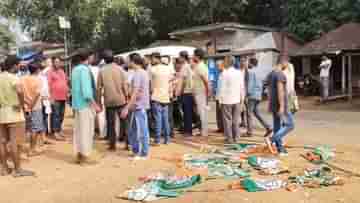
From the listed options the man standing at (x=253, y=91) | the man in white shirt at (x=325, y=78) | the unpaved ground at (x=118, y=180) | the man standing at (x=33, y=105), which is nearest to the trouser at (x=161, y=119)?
the unpaved ground at (x=118, y=180)

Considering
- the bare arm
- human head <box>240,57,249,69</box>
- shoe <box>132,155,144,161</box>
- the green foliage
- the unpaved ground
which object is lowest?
the unpaved ground

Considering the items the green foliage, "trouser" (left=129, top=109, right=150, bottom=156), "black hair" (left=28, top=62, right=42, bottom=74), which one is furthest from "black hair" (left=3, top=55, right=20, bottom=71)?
the green foliage

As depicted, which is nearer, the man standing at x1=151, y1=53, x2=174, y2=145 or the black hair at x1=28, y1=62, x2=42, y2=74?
the black hair at x1=28, y1=62, x2=42, y2=74

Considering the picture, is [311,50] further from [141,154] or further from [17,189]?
[17,189]

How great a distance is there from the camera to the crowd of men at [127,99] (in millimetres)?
6871

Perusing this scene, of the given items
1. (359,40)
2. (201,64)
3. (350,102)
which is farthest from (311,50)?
(201,64)

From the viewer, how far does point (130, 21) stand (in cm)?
3006

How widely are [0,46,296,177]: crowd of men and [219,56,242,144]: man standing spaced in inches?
0.8

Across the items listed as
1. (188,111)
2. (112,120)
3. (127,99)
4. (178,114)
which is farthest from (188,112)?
(112,120)

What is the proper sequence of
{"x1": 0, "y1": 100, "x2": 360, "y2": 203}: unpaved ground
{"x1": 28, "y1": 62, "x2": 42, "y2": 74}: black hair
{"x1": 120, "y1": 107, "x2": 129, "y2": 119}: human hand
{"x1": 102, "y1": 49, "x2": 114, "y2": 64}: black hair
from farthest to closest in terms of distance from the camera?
1. {"x1": 28, "y1": 62, "x2": 42, "y2": 74}: black hair
2. {"x1": 102, "y1": 49, "x2": 114, "y2": 64}: black hair
3. {"x1": 120, "y1": 107, "x2": 129, "y2": 119}: human hand
4. {"x1": 0, "y1": 100, "x2": 360, "y2": 203}: unpaved ground

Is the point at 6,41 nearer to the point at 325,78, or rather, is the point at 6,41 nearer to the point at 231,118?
the point at 325,78

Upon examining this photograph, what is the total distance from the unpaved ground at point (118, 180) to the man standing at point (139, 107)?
35cm

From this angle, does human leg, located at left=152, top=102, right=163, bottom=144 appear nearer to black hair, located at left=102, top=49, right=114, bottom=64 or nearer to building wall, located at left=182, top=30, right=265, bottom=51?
black hair, located at left=102, top=49, right=114, bottom=64

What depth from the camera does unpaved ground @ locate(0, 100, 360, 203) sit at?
17.6 ft
